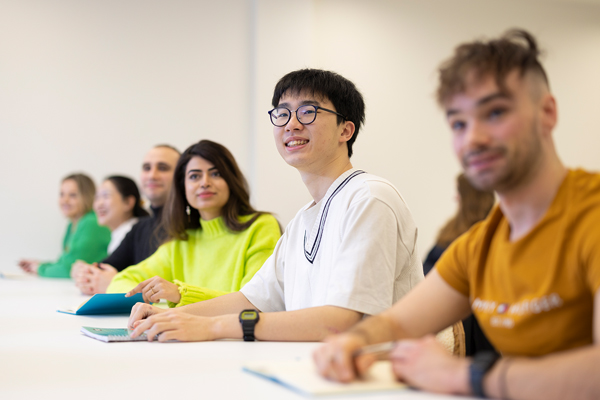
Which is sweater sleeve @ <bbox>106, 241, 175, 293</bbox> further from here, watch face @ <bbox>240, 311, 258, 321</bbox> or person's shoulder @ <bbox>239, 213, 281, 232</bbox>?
watch face @ <bbox>240, 311, 258, 321</bbox>

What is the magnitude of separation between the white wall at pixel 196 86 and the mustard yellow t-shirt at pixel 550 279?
3.69m

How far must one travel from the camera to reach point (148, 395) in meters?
0.89

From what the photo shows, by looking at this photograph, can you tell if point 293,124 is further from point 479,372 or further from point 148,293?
point 479,372

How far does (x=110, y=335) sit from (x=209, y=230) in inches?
44.0

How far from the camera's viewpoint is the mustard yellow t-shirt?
0.78m

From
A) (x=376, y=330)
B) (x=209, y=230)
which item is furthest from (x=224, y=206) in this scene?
(x=376, y=330)

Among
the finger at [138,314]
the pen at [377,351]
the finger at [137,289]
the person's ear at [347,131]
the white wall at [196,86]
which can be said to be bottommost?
the finger at [138,314]

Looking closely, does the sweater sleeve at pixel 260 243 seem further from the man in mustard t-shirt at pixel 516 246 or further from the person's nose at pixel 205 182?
the man in mustard t-shirt at pixel 516 246

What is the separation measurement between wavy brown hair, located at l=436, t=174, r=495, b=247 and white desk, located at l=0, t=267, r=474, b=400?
200 centimetres

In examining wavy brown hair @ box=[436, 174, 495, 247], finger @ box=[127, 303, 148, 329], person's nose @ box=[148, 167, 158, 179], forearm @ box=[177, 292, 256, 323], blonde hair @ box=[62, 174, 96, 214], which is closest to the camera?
finger @ box=[127, 303, 148, 329]

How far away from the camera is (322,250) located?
5.11ft

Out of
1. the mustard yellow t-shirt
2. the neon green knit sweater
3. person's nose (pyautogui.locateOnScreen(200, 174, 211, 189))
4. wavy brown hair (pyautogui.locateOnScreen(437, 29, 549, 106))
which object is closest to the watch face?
the mustard yellow t-shirt

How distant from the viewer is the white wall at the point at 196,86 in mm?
4742

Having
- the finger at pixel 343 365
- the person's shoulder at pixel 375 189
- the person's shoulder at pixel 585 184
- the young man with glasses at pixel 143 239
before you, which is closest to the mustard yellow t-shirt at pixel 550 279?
the person's shoulder at pixel 585 184
